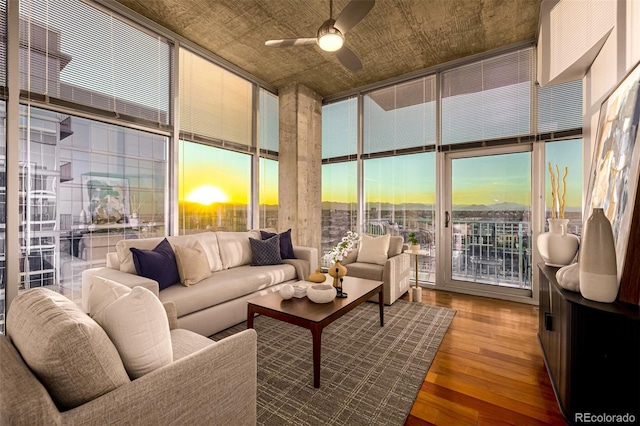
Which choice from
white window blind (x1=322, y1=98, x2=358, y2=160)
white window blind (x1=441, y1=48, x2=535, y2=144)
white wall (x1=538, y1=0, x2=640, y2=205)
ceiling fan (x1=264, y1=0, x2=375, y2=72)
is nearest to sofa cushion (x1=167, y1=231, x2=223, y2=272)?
ceiling fan (x1=264, y1=0, x2=375, y2=72)

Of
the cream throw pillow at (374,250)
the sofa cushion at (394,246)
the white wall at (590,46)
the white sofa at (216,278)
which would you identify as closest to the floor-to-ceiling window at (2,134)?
the white sofa at (216,278)

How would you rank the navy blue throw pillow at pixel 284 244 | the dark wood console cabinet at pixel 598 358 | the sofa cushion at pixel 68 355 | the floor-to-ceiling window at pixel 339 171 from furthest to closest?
1. the floor-to-ceiling window at pixel 339 171
2. the navy blue throw pillow at pixel 284 244
3. the dark wood console cabinet at pixel 598 358
4. the sofa cushion at pixel 68 355

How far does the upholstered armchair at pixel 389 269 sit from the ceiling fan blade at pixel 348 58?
214 cm

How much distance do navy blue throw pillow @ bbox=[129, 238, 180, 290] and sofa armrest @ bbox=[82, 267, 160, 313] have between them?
0.09 meters

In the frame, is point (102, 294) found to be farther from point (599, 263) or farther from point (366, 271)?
point (366, 271)

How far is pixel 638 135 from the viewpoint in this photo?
5.32ft

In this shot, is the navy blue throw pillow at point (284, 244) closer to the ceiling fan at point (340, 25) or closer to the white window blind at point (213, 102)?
the white window blind at point (213, 102)

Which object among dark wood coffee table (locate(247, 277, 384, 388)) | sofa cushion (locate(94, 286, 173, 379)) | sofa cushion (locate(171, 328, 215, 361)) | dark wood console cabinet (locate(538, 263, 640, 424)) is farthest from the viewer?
dark wood coffee table (locate(247, 277, 384, 388))

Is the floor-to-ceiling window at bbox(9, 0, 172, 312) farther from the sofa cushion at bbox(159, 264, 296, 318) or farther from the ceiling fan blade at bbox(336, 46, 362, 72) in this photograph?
the ceiling fan blade at bbox(336, 46, 362, 72)

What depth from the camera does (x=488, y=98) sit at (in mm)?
4074

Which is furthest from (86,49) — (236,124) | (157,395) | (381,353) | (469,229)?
(469,229)

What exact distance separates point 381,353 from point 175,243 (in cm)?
227

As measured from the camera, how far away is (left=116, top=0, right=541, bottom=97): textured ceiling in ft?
10.4

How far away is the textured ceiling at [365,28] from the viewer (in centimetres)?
316
